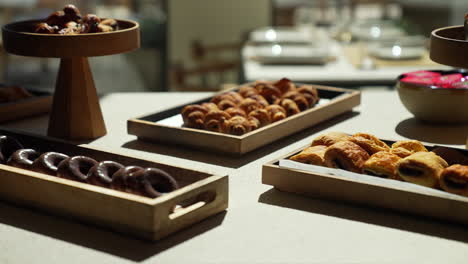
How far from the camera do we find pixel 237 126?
4.36 ft

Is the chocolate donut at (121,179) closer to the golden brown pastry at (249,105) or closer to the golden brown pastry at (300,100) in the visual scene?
the golden brown pastry at (249,105)

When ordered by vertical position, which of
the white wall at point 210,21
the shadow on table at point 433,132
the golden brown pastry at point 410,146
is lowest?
the white wall at point 210,21

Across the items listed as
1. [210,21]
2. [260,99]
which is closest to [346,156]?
[260,99]

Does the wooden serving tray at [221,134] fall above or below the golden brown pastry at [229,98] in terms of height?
below

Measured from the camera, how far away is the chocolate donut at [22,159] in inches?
41.9

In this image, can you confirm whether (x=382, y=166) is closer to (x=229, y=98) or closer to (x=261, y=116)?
(x=261, y=116)

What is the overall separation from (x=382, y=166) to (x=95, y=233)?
45 centimetres

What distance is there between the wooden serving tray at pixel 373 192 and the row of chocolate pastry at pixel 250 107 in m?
0.26

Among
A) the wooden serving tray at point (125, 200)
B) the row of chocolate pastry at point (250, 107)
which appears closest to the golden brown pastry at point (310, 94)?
the row of chocolate pastry at point (250, 107)

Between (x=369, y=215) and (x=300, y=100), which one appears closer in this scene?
(x=369, y=215)

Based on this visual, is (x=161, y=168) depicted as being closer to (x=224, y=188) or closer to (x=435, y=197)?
(x=224, y=188)

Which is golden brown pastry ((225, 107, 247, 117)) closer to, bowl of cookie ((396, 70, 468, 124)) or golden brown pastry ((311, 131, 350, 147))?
golden brown pastry ((311, 131, 350, 147))

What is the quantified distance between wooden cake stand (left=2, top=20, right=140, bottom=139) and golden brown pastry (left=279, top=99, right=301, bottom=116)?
1.16ft

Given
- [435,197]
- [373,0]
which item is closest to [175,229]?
[435,197]
